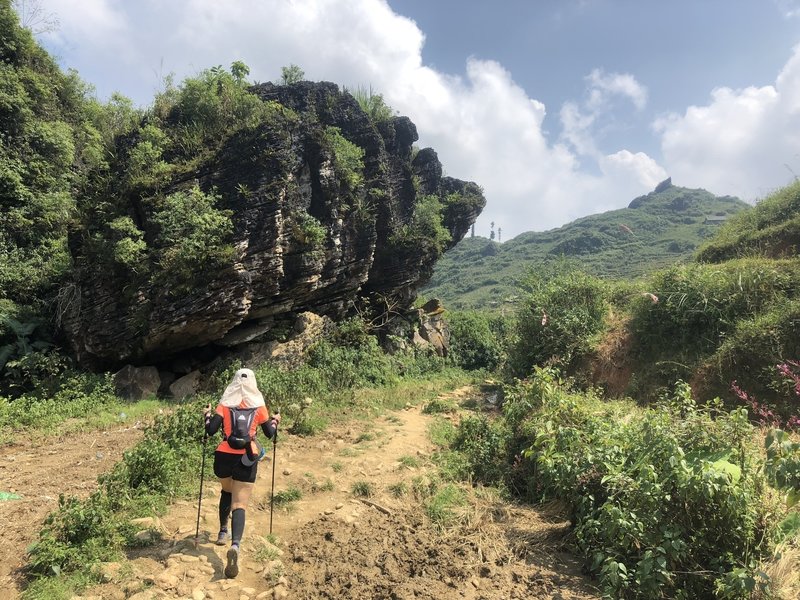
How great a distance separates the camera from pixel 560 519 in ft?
16.3

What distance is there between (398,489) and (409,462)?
3.74ft

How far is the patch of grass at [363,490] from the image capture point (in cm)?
591

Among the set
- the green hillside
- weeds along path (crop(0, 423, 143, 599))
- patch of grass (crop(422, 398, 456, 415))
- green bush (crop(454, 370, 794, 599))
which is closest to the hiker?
weeds along path (crop(0, 423, 143, 599))

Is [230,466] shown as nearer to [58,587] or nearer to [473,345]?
[58,587]

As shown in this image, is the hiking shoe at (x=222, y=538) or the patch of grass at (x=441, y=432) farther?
the patch of grass at (x=441, y=432)

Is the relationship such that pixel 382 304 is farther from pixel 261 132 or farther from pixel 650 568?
pixel 650 568

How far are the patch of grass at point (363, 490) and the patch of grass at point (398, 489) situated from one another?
0.84 ft

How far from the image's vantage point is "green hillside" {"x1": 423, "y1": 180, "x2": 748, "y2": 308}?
1871 inches

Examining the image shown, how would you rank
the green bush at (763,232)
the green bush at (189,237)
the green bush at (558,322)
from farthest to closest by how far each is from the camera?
1. the green bush at (189,237)
2. the green bush at (558,322)
3. the green bush at (763,232)

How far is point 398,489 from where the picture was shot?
600 cm

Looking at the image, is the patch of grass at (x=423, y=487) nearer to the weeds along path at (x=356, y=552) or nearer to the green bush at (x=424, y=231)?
the weeds along path at (x=356, y=552)

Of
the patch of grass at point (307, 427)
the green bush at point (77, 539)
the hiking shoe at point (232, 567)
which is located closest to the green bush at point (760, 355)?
the patch of grass at point (307, 427)

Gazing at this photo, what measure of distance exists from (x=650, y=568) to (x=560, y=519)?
1.96 meters

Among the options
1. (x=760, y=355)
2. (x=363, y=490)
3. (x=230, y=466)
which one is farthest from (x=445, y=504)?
(x=760, y=355)
